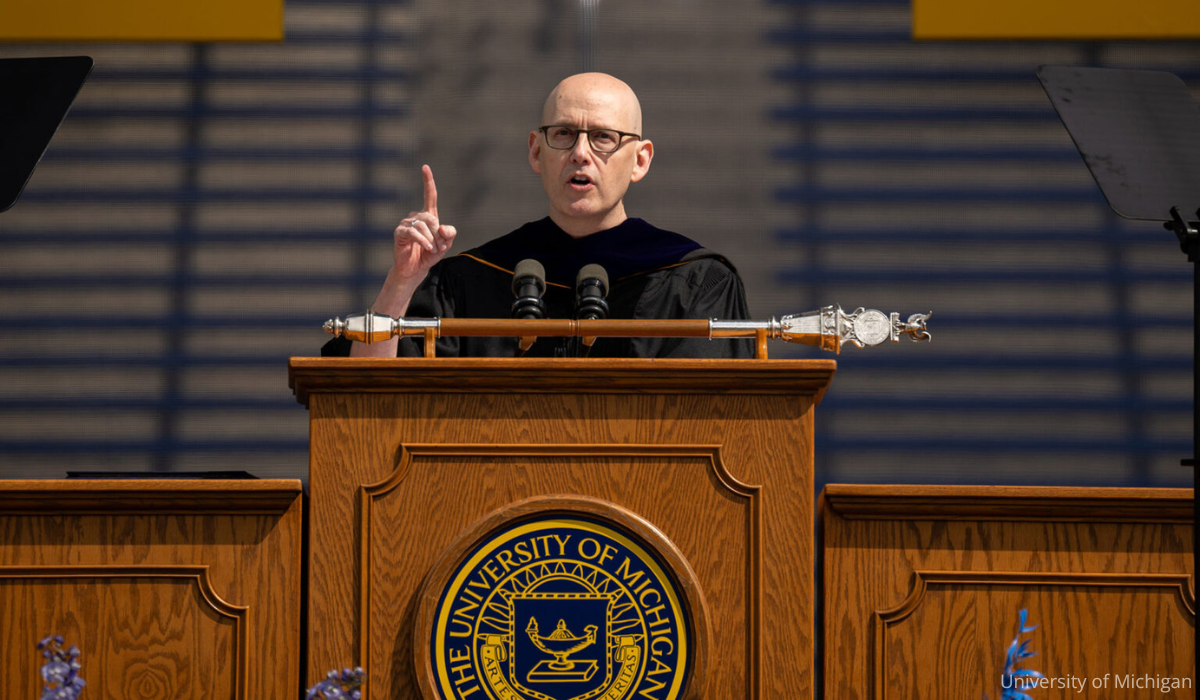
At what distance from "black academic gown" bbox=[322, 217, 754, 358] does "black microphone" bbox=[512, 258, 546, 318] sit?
2.77 ft

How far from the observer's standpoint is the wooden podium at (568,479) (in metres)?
1.94

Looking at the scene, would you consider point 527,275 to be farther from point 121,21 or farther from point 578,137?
point 121,21

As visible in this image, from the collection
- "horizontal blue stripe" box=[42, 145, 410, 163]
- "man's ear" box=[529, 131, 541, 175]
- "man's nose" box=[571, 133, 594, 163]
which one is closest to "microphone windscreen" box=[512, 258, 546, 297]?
"man's nose" box=[571, 133, 594, 163]

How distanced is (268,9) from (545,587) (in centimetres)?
350

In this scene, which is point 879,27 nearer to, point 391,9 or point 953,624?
point 391,9

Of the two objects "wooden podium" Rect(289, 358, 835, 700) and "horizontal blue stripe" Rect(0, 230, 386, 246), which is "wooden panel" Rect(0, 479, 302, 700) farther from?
"horizontal blue stripe" Rect(0, 230, 386, 246)

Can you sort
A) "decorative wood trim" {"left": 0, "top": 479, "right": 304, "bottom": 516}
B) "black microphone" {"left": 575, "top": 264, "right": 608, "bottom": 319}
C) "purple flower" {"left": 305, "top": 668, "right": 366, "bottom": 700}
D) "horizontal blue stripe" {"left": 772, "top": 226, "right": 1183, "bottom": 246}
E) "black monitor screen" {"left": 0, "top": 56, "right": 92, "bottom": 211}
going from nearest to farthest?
"purple flower" {"left": 305, "top": 668, "right": 366, "bottom": 700}, "decorative wood trim" {"left": 0, "top": 479, "right": 304, "bottom": 516}, "black microphone" {"left": 575, "top": 264, "right": 608, "bottom": 319}, "black monitor screen" {"left": 0, "top": 56, "right": 92, "bottom": 211}, "horizontal blue stripe" {"left": 772, "top": 226, "right": 1183, "bottom": 246}

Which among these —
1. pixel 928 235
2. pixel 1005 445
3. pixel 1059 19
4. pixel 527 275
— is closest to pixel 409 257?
pixel 527 275

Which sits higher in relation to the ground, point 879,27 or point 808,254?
point 879,27

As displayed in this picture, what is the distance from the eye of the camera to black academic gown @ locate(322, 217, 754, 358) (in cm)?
322

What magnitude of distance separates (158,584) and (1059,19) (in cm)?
389

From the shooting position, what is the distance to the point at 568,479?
1.96 metres

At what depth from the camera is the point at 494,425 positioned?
1.98 meters

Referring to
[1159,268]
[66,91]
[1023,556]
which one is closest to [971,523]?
[1023,556]
